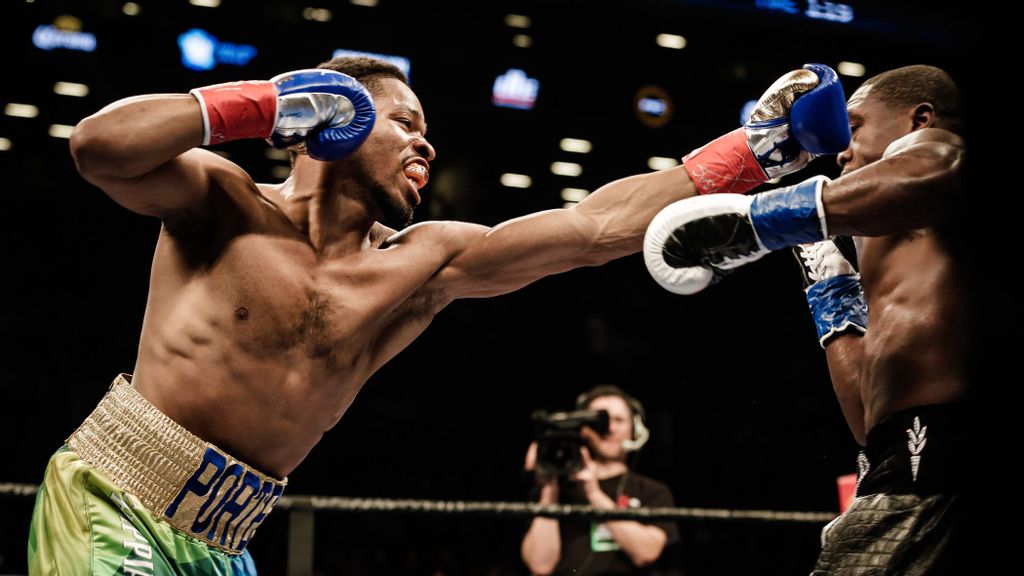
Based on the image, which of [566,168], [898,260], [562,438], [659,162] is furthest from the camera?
[566,168]

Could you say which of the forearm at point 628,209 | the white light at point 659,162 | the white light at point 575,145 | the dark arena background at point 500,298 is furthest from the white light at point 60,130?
the forearm at point 628,209

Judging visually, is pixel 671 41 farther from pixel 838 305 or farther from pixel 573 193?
pixel 838 305

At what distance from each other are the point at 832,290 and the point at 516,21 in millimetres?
4412

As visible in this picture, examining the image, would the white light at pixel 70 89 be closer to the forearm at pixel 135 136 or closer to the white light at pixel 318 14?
the white light at pixel 318 14

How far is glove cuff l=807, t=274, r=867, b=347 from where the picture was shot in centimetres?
193

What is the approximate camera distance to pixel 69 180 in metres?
6.29

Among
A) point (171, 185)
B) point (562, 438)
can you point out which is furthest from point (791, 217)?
point (562, 438)

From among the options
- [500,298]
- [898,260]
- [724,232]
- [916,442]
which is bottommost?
[500,298]

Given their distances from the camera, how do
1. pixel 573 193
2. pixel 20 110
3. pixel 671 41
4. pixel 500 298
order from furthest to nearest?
1. pixel 500 298
2. pixel 573 193
3. pixel 671 41
4. pixel 20 110

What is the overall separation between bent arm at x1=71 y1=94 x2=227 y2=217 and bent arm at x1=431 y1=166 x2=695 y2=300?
56 centimetres

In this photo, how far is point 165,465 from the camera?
164 centimetres

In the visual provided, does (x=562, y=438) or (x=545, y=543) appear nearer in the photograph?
(x=562, y=438)

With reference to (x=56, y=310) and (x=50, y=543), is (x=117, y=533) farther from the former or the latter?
(x=56, y=310)

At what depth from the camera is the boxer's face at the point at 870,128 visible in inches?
76.8
